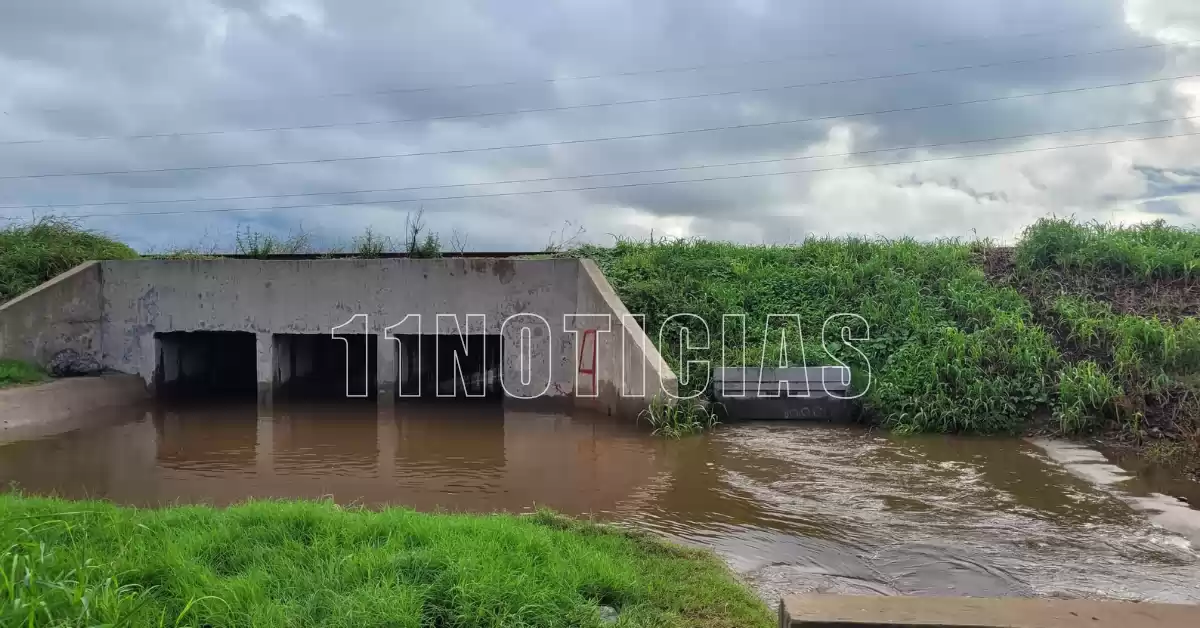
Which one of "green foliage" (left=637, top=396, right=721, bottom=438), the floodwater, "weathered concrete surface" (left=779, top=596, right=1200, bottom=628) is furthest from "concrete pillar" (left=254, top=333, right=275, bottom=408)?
"weathered concrete surface" (left=779, top=596, right=1200, bottom=628)

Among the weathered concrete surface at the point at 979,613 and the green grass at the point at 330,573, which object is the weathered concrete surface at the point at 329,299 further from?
the weathered concrete surface at the point at 979,613

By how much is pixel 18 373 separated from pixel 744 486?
34.6 ft

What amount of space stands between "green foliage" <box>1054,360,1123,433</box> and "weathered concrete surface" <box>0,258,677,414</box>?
6070 millimetres

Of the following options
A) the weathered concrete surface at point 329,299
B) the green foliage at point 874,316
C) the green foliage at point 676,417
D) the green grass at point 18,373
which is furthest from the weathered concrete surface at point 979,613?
the green grass at point 18,373

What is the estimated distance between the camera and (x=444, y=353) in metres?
14.9

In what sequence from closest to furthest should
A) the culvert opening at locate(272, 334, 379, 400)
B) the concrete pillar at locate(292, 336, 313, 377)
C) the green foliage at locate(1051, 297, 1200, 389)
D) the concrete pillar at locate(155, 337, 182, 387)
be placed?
the green foliage at locate(1051, 297, 1200, 389) < the concrete pillar at locate(155, 337, 182, 387) < the culvert opening at locate(272, 334, 379, 400) < the concrete pillar at locate(292, 336, 313, 377)

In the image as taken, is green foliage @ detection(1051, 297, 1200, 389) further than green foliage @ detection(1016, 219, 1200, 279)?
No

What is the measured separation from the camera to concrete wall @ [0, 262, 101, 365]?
11117 millimetres

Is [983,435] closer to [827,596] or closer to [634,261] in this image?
[634,261]

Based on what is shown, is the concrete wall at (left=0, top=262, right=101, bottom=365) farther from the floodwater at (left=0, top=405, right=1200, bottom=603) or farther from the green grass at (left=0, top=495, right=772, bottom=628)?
the green grass at (left=0, top=495, right=772, bottom=628)

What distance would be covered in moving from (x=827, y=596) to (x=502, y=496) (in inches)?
156

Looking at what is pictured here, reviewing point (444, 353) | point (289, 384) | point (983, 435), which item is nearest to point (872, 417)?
point (983, 435)

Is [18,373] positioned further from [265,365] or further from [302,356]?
[302,356]

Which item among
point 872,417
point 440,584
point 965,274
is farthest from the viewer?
point 965,274
